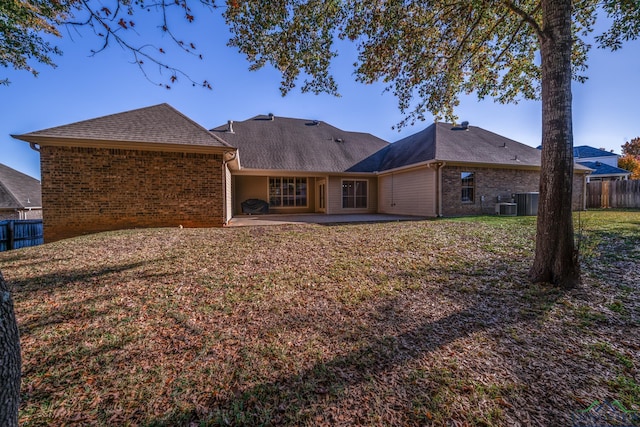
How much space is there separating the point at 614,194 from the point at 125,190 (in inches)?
1013

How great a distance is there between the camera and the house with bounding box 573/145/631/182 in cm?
2062

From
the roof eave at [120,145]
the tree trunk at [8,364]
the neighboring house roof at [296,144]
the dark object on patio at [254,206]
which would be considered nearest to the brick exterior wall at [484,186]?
the neighboring house roof at [296,144]

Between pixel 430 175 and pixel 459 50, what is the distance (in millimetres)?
6548

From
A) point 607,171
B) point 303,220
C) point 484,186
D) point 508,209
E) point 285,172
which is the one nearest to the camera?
point 303,220

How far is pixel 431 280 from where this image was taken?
13.4 feet

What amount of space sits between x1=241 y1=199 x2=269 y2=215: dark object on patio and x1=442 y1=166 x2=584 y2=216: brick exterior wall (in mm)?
9231

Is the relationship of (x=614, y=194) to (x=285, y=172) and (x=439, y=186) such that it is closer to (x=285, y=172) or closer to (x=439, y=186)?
(x=439, y=186)

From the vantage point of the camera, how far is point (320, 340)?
8.43ft

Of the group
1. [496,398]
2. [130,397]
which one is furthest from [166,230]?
[496,398]

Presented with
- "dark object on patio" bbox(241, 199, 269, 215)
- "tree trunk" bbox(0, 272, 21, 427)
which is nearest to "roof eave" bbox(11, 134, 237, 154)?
"dark object on patio" bbox(241, 199, 269, 215)

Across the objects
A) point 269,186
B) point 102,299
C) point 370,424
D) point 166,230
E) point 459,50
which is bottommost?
point 370,424

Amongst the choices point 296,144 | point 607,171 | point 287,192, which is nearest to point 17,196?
point 287,192

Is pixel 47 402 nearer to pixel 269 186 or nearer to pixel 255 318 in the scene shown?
Answer: pixel 255 318

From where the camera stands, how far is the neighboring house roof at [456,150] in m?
12.6
